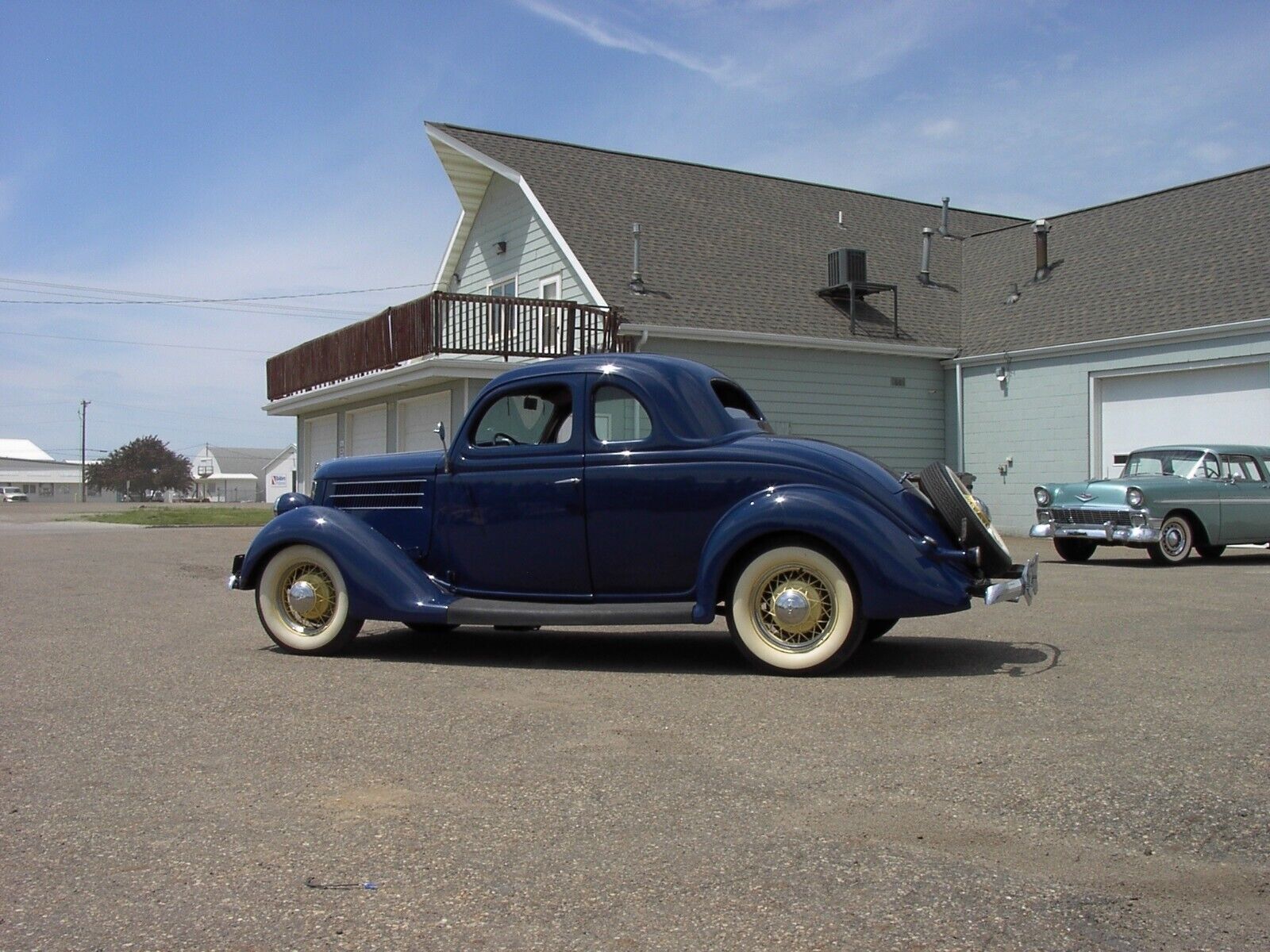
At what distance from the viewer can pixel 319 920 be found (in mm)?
3252

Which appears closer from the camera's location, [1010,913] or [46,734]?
[1010,913]

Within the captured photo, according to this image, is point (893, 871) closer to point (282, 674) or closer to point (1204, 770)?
point (1204, 770)

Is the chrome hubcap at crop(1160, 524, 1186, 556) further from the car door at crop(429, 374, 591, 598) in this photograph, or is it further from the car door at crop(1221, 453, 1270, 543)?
the car door at crop(429, 374, 591, 598)

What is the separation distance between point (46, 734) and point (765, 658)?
3.59 metres

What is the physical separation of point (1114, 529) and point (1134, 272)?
839cm

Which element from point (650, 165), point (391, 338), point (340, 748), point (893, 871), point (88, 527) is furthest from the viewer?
point (88, 527)

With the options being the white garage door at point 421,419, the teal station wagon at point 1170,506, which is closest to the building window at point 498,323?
the white garage door at point 421,419

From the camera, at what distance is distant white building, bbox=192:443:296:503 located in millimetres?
117500

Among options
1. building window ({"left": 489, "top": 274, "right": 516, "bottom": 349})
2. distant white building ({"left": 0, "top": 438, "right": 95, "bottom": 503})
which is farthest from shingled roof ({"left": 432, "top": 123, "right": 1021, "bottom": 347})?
distant white building ({"left": 0, "top": 438, "right": 95, "bottom": 503})

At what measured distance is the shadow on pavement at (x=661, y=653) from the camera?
698 cm

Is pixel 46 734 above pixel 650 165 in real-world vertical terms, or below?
below

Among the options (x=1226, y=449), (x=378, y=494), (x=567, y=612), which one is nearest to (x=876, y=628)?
(x=567, y=612)

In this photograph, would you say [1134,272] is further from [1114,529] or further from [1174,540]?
[1114,529]

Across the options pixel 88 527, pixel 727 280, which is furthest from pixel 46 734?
pixel 88 527
